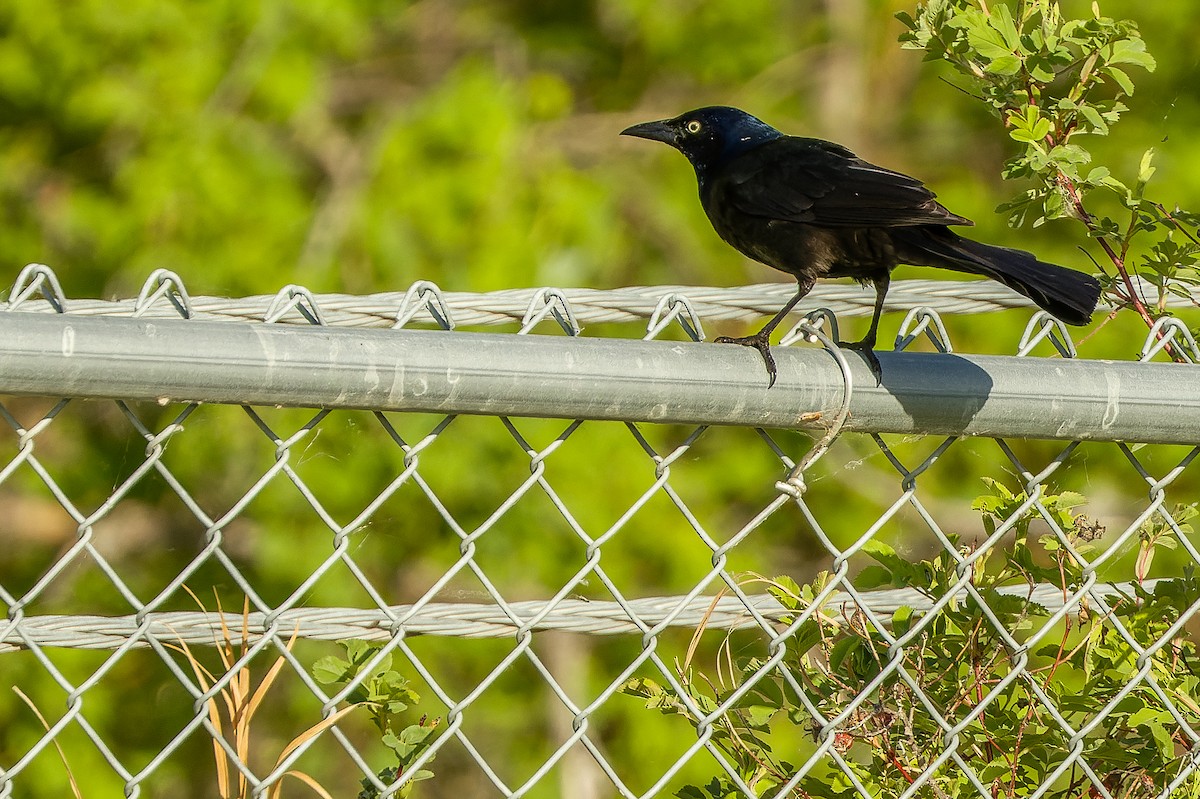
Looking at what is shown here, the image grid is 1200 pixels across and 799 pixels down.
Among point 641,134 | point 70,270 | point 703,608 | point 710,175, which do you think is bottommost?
point 703,608

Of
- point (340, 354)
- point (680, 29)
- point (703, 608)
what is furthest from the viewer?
point (680, 29)

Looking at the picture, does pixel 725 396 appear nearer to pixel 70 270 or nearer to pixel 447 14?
pixel 70 270

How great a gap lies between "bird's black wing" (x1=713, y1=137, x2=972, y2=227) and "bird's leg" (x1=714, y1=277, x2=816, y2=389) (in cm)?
16

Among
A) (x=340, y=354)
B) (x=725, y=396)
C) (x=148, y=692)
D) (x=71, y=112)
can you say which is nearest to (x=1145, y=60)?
(x=725, y=396)

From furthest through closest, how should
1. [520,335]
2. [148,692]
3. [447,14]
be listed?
[447,14]
[148,692]
[520,335]

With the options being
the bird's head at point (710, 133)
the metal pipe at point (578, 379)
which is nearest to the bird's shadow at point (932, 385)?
the metal pipe at point (578, 379)

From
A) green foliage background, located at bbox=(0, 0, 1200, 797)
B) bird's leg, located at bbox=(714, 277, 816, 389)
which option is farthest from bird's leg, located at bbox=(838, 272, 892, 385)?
green foliage background, located at bbox=(0, 0, 1200, 797)

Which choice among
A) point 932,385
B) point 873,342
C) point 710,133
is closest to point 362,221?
point 710,133

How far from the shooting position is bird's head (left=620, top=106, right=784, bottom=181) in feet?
11.5

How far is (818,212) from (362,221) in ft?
9.64

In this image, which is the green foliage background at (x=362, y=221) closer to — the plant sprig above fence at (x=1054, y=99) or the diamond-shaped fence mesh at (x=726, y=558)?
the diamond-shaped fence mesh at (x=726, y=558)

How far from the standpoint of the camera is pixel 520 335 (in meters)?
1.68

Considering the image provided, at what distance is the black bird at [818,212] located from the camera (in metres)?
2.54

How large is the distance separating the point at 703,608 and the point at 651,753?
3542 millimetres
